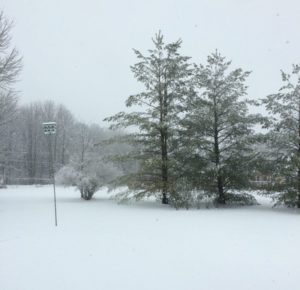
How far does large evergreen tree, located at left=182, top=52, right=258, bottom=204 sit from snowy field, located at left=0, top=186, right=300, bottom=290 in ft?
17.6

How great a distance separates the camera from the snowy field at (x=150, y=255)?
5707 millimetres

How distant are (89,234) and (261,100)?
10674 millimetres

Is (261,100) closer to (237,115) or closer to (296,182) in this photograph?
(237,115)

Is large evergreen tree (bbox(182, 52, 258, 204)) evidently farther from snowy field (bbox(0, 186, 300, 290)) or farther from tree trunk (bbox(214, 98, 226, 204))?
snowy field (bbox(0, 186, 300, 290))

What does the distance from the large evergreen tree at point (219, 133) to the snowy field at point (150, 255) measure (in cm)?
537

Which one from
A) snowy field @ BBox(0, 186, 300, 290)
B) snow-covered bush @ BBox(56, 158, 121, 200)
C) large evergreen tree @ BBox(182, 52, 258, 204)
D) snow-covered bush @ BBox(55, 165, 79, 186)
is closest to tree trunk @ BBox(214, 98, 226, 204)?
large evergreen tree @ BBox(182, 52, 258, 204)

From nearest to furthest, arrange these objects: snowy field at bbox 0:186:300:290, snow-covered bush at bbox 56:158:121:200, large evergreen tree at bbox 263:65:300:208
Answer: snowy field at bbox 0:186:300:290, large evergreen tree at bbox 263:65:300:208, snow-covered bush at bbox 56:158:121:200

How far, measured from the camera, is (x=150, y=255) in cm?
735

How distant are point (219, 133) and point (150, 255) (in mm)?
11685

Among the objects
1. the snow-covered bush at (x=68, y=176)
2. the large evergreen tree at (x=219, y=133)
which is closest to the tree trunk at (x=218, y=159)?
the large evergreen tree at (x=219, y=133)

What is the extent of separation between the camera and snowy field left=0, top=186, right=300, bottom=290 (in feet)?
18.7

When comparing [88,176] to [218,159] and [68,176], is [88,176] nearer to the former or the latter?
[68,176]

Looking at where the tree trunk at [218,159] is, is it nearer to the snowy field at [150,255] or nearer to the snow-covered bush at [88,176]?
the snowy field at [150,255]

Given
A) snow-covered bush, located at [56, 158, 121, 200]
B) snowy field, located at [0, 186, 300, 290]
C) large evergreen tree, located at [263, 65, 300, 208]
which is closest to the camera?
snowy field, located at [0, 186, 300, 290]
